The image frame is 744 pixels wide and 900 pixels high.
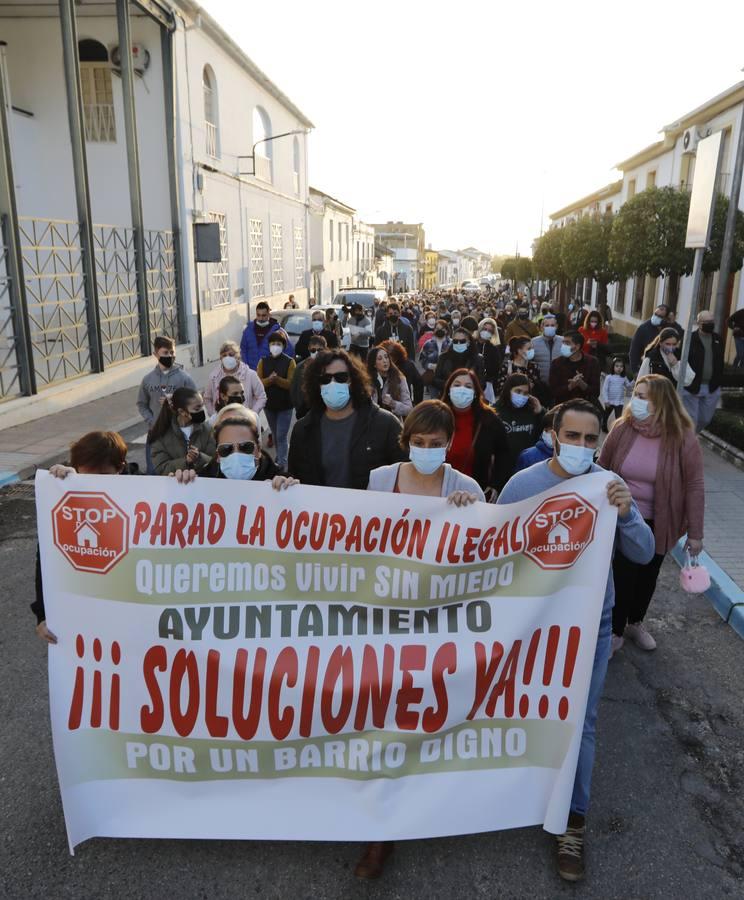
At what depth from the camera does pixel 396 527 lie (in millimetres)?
3217

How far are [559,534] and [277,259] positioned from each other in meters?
28.2

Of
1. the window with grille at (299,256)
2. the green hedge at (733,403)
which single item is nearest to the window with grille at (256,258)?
the window with grille at (299,256)

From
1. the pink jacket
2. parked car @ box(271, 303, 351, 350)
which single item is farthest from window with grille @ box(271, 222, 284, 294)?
the pink jacket

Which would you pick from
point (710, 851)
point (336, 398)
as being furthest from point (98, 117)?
point (710, 851)

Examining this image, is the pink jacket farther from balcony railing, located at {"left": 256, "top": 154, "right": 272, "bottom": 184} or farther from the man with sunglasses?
balcony railing, located at {"left": 256, "top": 154, "right": 272, "bottom": 184}

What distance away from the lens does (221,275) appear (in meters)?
22.3

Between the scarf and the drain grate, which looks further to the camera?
the drain grate

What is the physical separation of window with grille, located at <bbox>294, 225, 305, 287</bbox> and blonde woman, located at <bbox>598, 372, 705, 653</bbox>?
29927mm

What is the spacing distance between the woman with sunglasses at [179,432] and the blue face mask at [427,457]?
2.12m

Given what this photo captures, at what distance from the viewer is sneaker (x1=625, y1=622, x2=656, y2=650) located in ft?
15.6

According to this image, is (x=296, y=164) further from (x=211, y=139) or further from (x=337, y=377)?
(x=337, y=377)

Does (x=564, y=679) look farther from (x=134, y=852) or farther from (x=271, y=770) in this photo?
(x=134, y=852)

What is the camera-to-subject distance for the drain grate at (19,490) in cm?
794

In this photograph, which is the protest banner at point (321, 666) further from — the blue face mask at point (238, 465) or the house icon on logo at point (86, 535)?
the blue face mask at point (238, 465)
